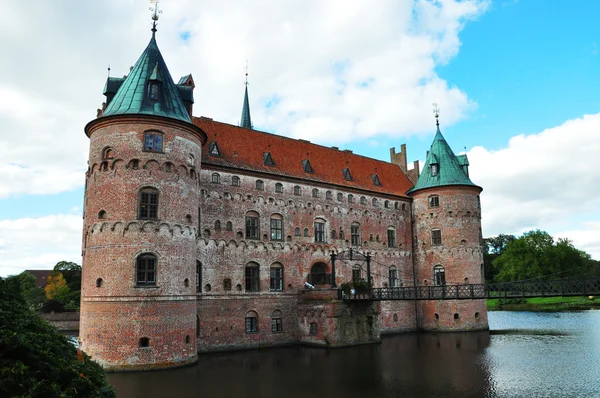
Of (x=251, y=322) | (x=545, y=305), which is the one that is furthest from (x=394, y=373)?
(x=545, y=305)

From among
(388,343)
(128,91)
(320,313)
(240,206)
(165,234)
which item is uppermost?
(128,91)

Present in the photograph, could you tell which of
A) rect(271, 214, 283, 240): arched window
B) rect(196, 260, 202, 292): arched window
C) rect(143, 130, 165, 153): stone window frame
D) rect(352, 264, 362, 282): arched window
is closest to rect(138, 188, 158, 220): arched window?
rect(143, 130, 165, 153): stone window frame

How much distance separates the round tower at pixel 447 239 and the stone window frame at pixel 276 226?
1306cm

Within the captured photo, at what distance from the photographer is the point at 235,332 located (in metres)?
27.7

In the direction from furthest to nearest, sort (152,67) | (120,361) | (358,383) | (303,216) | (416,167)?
(416,167) → (303,216) → (152,67) → (120,361) → (358,383)

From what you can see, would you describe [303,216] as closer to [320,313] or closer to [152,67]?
[320,313]

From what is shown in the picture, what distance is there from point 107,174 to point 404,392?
1649 centimetres

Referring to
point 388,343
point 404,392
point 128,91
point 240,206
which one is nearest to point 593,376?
point 404,392

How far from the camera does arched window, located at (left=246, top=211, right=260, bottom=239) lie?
97.8 feet

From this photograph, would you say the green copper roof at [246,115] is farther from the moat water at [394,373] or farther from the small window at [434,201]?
the moat water at [394,373]

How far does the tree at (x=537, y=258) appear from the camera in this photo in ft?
228

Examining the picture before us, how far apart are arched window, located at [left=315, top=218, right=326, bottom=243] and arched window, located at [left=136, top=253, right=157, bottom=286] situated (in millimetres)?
13577

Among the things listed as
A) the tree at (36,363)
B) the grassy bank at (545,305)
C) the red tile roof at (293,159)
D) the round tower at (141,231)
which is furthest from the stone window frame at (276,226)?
the grassy bank at (545,305)

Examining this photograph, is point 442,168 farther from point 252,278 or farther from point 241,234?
point 252,278
